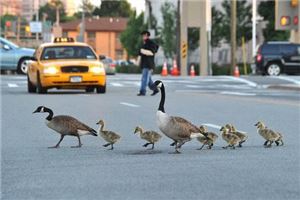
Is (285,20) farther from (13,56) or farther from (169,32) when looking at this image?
(169,32)

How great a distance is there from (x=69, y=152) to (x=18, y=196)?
3.67 metres

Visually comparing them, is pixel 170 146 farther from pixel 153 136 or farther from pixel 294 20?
pixel 294 20

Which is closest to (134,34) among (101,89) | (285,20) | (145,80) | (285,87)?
(285,20)

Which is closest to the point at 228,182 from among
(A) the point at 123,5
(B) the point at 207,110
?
(B) the point at 207,110

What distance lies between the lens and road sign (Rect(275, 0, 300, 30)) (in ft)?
122

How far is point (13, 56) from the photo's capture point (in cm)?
4222

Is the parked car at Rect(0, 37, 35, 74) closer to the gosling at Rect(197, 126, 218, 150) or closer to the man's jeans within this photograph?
the man's jeans

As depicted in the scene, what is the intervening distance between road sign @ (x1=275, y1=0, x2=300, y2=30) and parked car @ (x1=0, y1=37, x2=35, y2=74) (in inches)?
444

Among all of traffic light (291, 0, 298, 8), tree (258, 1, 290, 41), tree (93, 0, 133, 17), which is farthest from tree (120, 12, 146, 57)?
tree (93, 0, 133, 17)

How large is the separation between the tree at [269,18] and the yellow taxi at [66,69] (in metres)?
39.8

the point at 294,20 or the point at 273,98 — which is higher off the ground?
the point at 294,20

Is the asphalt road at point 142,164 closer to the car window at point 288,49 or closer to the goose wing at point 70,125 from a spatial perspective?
the goose wing at point 70,125

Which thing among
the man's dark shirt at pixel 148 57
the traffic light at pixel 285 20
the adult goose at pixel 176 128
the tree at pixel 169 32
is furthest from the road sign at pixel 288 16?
the tree at pixel 169 32

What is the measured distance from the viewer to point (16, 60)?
42.5 metres
